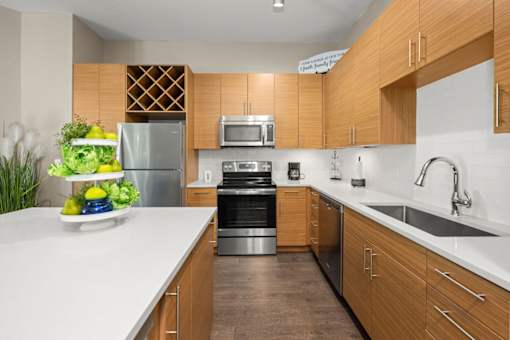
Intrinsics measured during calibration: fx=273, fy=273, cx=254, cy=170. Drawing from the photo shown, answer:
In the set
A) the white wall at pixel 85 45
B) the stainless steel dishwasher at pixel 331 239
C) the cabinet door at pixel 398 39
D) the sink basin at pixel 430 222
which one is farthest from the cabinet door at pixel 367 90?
the white wall at pixel 85 45

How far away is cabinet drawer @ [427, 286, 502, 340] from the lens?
89cm

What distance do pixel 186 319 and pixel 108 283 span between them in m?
0.52

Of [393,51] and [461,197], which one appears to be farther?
[393,51]

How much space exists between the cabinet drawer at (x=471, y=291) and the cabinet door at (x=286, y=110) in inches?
110

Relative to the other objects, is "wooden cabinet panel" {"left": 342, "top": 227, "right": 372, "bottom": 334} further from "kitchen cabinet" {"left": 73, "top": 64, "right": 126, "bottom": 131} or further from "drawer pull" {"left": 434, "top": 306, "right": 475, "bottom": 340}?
"kitchen cabinet" {"left": 73, "top": 64, "right": 126, "bottom": 131}

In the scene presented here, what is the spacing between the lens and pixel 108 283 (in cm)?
Answer: 73

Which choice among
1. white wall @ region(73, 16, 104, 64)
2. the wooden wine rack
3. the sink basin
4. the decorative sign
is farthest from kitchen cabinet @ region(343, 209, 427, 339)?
white wall @ region(73, 16, 104, 64)

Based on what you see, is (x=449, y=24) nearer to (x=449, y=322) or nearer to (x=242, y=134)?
(x=449, y=322)

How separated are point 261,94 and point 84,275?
332cm

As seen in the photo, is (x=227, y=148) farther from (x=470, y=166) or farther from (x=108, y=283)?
(x=108, y=283)

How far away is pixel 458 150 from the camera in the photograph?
1.73 m

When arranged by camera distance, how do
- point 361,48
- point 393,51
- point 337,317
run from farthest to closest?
point 361,48, point 337,317, point 393,51

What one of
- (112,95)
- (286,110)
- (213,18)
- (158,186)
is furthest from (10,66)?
(286,110)

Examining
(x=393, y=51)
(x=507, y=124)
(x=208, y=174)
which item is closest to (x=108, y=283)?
(x=507, y=124)
